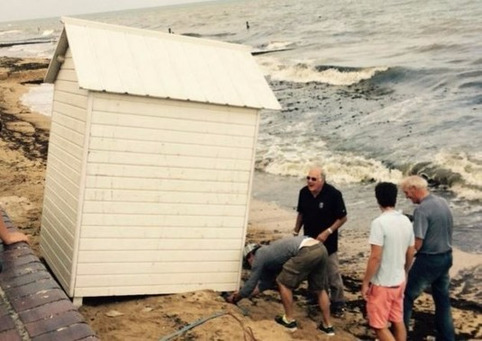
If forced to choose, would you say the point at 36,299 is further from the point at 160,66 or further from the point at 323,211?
the point at 323,211

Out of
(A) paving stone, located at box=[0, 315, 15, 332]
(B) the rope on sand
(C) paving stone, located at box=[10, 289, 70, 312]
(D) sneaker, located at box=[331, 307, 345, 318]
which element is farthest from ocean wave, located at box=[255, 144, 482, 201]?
(A) paving stone, located at box=[0, 315, 15, 332]

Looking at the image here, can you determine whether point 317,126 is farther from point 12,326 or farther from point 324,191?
point 12,326

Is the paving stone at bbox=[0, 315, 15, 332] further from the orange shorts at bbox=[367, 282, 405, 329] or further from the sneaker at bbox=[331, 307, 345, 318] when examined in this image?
the sneaker at bbox=[331, 307, 345, 318]

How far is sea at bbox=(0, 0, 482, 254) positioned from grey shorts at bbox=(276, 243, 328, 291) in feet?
14.0

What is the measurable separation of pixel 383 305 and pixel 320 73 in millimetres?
28943

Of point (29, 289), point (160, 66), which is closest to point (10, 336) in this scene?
point (29, 289)

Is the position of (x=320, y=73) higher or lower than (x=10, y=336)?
higher

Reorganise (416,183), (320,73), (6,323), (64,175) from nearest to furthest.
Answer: (6,323) < (416,183) < (64,175) < (320,73)

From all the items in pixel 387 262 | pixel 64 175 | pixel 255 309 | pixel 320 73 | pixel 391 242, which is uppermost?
pixel 320 73

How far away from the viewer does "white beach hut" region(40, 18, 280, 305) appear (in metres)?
6.48

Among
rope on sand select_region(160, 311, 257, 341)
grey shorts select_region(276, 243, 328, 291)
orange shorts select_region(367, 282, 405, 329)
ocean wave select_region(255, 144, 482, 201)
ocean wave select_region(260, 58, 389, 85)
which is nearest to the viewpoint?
orange shorts select_region(367, 282, 405, 329)

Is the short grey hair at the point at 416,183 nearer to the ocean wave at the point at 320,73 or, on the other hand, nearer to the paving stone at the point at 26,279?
the paving stone at the point at 26,279

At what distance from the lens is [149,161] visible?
6664mm

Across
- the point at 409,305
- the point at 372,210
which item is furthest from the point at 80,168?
the point at 372,210
